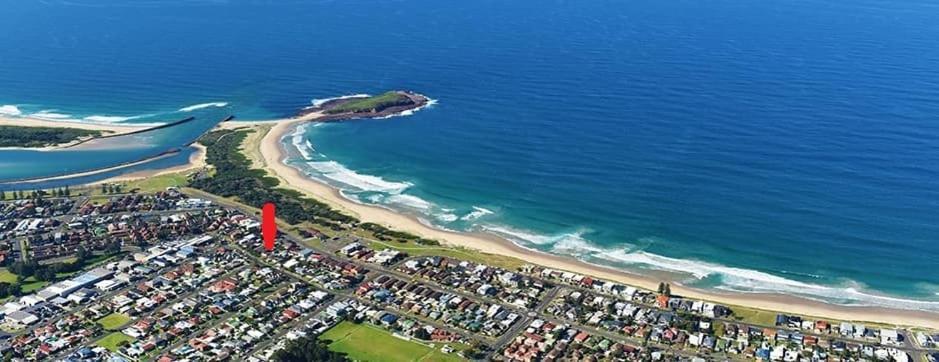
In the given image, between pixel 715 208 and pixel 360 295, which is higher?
pixel 715 208

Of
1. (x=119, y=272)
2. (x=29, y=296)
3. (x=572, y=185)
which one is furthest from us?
(x=572, y=185)

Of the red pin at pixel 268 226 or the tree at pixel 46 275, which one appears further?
the red pin at pixel 268 226

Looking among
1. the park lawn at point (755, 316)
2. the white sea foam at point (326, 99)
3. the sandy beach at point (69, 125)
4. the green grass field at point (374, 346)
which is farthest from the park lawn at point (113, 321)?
the white sea foam at point (326, 99)

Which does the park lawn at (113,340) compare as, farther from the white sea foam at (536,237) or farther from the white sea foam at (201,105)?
the white sea foam at (201,105)

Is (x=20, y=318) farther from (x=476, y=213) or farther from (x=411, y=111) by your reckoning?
(x=411, y=111)

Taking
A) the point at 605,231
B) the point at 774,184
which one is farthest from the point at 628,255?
the point at 774,184

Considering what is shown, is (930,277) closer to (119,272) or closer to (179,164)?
(119,272)

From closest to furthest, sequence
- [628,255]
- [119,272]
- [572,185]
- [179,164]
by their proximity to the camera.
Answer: [119,272] → [628,255] → [572,185] → [179,164]
